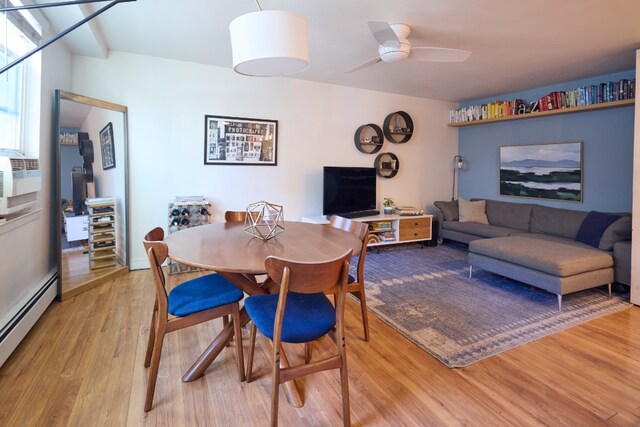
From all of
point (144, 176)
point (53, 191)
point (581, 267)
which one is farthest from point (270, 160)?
point (581, 267)

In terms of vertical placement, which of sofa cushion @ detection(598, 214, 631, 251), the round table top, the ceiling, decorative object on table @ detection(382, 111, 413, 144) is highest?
the ceiling

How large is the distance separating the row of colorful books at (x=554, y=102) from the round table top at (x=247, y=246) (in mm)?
3877

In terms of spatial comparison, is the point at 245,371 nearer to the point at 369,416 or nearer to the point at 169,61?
the point at 369,416

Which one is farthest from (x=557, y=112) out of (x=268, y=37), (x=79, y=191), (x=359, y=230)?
(x=79, y=191)

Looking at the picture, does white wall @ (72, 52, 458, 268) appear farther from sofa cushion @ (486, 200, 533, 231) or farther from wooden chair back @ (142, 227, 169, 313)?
wooden chair back @ (142, 227, 169, 313)

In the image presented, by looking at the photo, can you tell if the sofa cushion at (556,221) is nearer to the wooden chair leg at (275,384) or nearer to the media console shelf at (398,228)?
the media console shelf at (398,228)

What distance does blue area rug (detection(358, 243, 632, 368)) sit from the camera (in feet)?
7.84

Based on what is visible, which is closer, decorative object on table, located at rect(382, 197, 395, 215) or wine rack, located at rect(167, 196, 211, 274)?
wine rack, located at rect(167, 196, 211, 274)

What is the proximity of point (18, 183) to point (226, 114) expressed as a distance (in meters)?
2.36

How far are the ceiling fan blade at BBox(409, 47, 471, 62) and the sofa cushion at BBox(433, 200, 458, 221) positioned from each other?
2.93m

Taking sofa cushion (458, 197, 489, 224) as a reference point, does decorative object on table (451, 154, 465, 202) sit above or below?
above

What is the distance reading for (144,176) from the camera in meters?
3.84

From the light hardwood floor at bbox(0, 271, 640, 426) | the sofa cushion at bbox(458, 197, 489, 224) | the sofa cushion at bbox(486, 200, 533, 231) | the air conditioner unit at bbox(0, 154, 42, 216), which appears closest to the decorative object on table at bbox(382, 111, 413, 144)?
the sofa cushion at bbox(458, 197, 489, 224)

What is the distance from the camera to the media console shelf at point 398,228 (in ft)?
16.2
